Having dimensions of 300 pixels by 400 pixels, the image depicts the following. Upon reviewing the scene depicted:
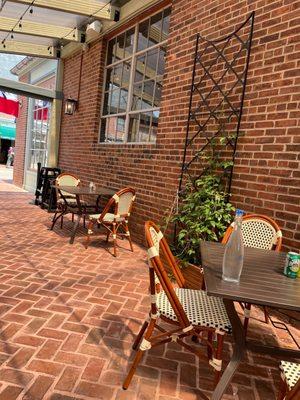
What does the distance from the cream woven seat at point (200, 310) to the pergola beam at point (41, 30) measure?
589 centimetres

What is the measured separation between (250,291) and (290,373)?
34cm

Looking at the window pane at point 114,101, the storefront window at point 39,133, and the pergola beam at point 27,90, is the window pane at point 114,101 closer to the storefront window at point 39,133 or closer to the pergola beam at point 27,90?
the pergola beam at point 27,90

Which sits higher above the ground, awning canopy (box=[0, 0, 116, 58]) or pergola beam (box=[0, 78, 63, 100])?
awning canopy (box=[0, 0, 116, 58])

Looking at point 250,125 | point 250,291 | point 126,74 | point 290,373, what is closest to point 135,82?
point 126,74

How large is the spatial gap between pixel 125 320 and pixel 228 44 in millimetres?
2846

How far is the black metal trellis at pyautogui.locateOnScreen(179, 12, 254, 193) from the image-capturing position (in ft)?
10.2

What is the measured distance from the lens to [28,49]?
23.7ft

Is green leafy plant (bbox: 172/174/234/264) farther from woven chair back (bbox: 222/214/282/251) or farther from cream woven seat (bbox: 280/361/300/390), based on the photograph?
cream woven seat (bbox: 280/361/300/390)

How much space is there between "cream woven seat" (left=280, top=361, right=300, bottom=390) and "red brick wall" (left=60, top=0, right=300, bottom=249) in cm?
146

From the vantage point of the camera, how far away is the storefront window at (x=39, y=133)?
8.60 m

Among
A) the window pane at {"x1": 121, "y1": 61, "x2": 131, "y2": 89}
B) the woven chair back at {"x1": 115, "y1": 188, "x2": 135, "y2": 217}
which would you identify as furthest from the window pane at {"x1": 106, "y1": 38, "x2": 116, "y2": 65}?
the woven chair back at {"x1": 115, "y1": 188, "x2": 135, "y2": 217}

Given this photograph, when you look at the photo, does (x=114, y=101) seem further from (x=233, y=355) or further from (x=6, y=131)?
(x=6, y=131)

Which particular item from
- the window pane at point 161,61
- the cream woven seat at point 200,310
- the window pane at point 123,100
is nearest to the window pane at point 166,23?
the window pane at point 161,61

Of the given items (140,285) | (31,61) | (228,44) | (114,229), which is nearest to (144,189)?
(114,229)
